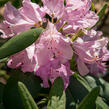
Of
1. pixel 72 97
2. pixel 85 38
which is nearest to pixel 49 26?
pixel 85 38

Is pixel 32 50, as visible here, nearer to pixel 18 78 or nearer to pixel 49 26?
pixel 49 26

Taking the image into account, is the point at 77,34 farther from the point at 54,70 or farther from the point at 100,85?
the point at 100,85

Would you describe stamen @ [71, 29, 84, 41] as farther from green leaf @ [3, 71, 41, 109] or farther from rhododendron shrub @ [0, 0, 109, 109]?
green leaf @ [3, 71, 41, 109]

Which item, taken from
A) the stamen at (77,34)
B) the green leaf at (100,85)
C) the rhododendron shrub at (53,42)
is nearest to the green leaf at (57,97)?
the rhododendron shrub at (53,42)

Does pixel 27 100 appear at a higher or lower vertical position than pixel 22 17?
lower

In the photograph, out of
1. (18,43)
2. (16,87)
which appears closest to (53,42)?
(18,43)

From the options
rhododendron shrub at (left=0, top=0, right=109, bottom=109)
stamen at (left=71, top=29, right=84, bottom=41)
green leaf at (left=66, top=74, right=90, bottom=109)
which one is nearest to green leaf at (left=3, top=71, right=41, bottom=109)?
rhododendron shrub at (left=0, top=0, right=109, bottom=109)

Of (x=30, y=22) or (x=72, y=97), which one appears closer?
(x=30, y=22)
